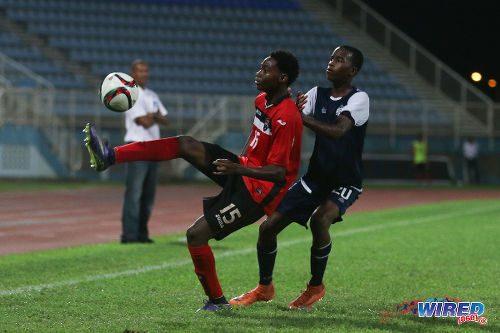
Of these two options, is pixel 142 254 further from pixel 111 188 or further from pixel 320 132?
pixel 111 188

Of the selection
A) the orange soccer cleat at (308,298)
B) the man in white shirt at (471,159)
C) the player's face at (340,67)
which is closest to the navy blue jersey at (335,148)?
the player's face at (340,67)

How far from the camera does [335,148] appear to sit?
20.0 feet

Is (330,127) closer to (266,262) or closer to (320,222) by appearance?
(320,222)

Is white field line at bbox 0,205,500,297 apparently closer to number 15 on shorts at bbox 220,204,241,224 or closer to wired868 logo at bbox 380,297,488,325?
number 15 on shorts at bbox 220,204,241,224

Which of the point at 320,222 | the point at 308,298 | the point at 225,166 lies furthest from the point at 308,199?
the point at 225,166

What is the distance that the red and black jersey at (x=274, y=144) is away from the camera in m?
5.69

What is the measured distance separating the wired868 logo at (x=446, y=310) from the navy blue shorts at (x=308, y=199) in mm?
811

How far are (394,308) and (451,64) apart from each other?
31.9 m

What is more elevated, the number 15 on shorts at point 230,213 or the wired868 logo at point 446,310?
the number 15 on shorts at point 230,213

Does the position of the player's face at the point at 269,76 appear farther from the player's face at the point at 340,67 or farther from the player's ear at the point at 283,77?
the player's face at the point at 340,67

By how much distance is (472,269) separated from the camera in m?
8.34

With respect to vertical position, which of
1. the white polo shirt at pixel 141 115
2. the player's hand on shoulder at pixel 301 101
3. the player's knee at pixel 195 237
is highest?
the player's hand on shoulder at pixel 301 101

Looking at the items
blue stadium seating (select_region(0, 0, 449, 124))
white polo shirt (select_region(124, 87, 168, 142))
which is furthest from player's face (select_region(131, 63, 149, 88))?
blue stadium seating (select_region(0, 0, 449, 124))

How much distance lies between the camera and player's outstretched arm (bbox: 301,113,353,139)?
5645 mm
